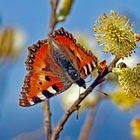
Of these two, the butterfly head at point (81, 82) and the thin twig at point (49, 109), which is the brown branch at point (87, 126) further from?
the butterfly head at point (81, 82)

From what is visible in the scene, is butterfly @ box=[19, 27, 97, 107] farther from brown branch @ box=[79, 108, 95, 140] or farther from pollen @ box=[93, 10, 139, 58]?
brown branch @ box=[79, 108, 95, 140]

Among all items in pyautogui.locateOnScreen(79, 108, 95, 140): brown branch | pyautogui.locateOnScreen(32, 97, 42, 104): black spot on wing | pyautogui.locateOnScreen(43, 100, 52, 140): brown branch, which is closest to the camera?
pyautogui.locateOnScreen(32, 97, 42, 104): black spot on wing

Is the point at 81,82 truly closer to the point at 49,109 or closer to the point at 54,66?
the point at 54,66

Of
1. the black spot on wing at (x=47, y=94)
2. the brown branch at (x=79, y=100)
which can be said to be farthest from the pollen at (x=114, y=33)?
the black spot on wing at (x=47, y=94)

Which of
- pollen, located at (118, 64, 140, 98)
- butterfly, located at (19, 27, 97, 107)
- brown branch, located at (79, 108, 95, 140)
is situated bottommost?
pollen, located at (118, 64, 140, 98)

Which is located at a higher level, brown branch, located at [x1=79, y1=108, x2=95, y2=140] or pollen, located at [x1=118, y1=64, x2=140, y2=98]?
brown branch, located at [x1=79, y1=108, x2=95, y2=140]

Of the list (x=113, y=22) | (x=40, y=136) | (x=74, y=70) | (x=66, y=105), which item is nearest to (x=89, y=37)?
(x=66, y=105)

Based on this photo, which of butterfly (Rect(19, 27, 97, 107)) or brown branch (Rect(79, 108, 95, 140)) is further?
brown branch (Rect(79, 108, 95, 140))

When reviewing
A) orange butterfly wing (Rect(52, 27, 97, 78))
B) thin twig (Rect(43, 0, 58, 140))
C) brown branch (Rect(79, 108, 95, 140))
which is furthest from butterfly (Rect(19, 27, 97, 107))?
brown branch (Rect(79, 108, 95, 140))
